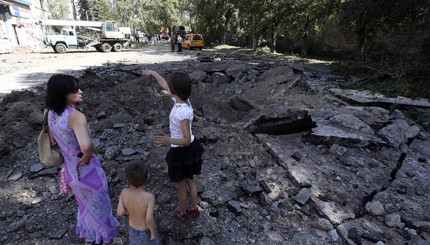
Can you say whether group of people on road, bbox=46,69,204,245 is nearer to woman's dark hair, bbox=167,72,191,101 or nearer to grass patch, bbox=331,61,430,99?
woman's dark hair, bbox=167,72,191,101

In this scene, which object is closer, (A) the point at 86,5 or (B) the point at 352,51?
(B) the point at 352,51

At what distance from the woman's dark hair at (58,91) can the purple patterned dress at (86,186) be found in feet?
0.17

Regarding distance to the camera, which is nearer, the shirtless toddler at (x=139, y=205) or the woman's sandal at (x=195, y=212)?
the shirtless toddler at (x=139, y=205)

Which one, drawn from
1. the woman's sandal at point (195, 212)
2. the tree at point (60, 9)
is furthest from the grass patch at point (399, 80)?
the tree at point (60, 9)

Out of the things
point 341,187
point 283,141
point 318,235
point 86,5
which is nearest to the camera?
point 318,235

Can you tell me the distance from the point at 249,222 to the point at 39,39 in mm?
30339

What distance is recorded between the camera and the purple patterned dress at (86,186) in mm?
1936

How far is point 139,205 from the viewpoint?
1.95 metres

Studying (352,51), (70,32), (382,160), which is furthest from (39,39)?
(382,160)

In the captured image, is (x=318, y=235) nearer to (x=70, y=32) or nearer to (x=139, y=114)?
(x=139, y=114)

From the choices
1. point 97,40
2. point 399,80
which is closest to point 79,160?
point 399,80

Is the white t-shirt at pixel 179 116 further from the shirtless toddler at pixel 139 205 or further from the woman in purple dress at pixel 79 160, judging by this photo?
the woman in purple dress at pixel 79 160

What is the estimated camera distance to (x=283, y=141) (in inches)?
166

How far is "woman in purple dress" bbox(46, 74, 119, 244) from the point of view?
187 centimetres
